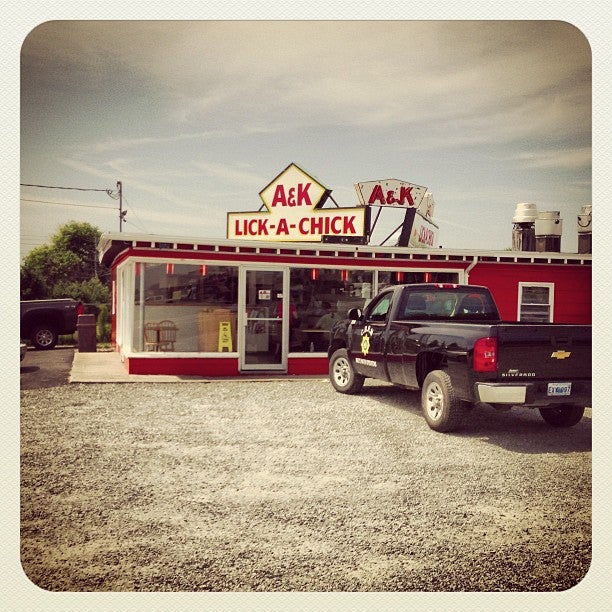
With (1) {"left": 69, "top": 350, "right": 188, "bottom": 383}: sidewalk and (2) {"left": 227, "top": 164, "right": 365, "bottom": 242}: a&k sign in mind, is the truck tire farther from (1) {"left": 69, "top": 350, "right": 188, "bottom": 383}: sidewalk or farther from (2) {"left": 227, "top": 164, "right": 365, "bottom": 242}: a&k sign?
(2) {"left": 227, "top": 164, "right": 365, "bottom": 242}: a&k sign

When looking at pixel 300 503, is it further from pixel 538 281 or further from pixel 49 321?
pixel 49 321

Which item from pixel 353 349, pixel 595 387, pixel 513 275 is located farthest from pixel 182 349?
pixel 595 387

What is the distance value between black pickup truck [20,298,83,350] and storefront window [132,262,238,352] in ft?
15.0

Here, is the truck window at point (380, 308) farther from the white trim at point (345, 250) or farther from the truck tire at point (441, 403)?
the white trim at point (345, 250)

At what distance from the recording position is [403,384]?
7.36 m

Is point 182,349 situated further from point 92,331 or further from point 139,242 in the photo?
point 92,331

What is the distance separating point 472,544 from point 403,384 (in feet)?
11.7

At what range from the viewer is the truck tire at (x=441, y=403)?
20.7 feet

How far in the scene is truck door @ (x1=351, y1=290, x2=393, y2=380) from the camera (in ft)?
26.1

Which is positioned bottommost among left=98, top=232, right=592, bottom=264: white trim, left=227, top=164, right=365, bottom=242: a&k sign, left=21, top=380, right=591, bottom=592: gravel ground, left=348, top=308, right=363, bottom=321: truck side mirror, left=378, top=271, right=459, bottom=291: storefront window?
left=21, top=380, right=591, bottom=592: gravel ground

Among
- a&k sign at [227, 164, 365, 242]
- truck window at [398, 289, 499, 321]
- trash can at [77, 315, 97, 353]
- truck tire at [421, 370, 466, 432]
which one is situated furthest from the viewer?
trash can at [77, 315, 97, 353]

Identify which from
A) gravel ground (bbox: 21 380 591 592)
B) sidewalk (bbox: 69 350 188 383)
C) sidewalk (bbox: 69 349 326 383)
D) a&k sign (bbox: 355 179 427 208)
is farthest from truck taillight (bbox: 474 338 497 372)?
a&k sign (bbox: 355 179 427 208)

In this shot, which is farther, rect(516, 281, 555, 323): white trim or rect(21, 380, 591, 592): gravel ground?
rect(516, 281, 555, 323): white trim

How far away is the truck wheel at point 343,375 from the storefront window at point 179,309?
8.40 ft
